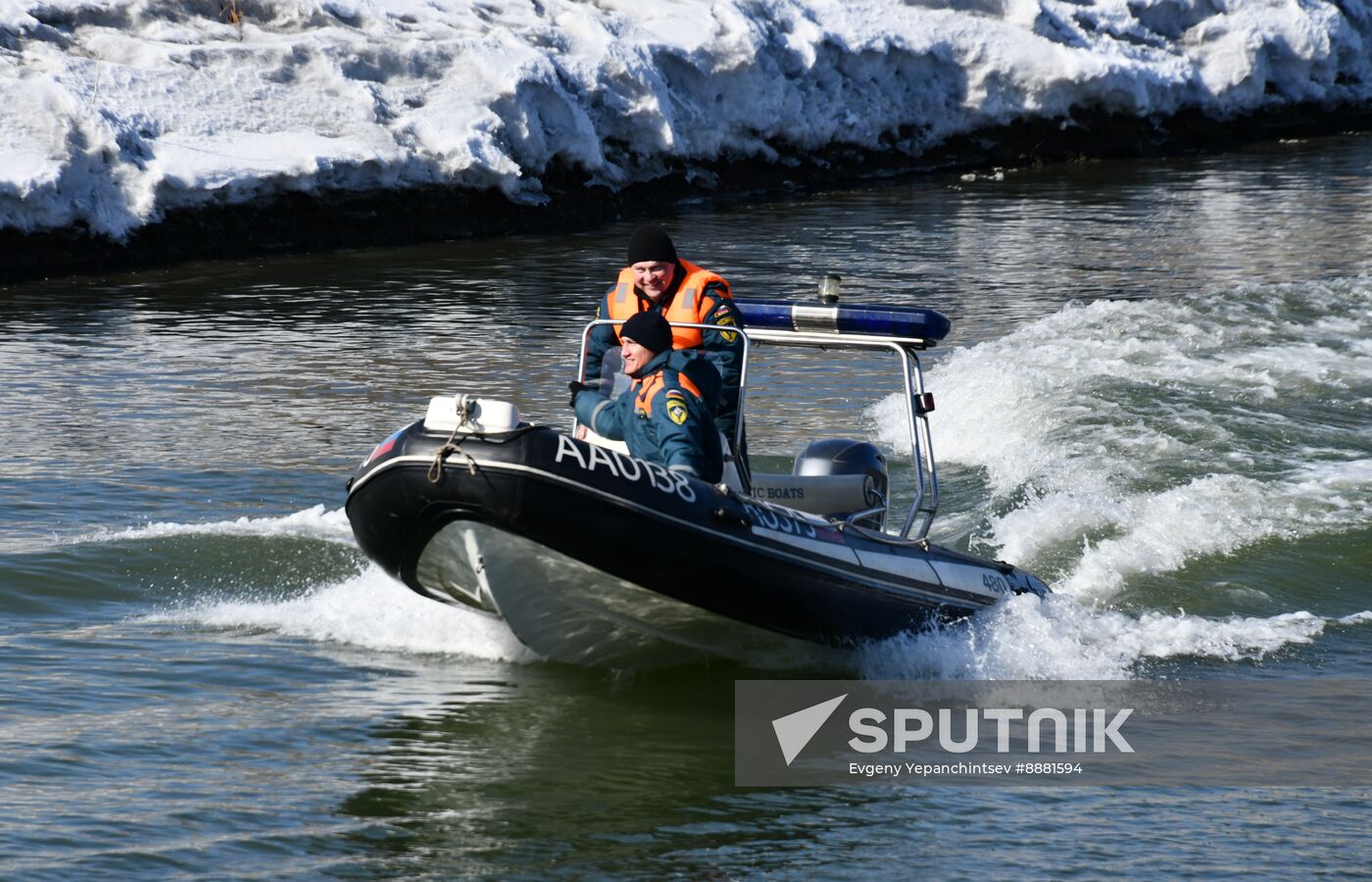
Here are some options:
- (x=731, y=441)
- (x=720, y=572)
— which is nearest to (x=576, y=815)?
→ (x=720, y=572)

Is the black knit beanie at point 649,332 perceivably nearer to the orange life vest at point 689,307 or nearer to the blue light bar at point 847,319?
the orange life vest at point 689,307

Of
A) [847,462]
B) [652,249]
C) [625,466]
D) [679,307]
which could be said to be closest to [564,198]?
[847,462]

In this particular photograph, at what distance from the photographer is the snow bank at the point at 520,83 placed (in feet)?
57.3

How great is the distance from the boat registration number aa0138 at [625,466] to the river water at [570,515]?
0.88 meters

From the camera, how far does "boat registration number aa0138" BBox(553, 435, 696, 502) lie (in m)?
6.19

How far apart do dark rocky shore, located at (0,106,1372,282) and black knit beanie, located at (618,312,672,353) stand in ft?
39.2

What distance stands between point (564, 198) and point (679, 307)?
14.1m

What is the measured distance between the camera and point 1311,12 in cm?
2883

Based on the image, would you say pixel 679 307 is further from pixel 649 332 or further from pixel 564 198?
pixel 564 198

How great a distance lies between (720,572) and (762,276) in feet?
36.1

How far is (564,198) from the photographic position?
21.3 metres

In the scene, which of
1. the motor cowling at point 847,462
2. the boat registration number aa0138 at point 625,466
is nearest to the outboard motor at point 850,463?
the motor cowling at point 847,462

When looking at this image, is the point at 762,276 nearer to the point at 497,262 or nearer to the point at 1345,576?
the point at 497,262

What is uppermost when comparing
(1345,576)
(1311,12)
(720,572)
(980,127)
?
(1311,12)
